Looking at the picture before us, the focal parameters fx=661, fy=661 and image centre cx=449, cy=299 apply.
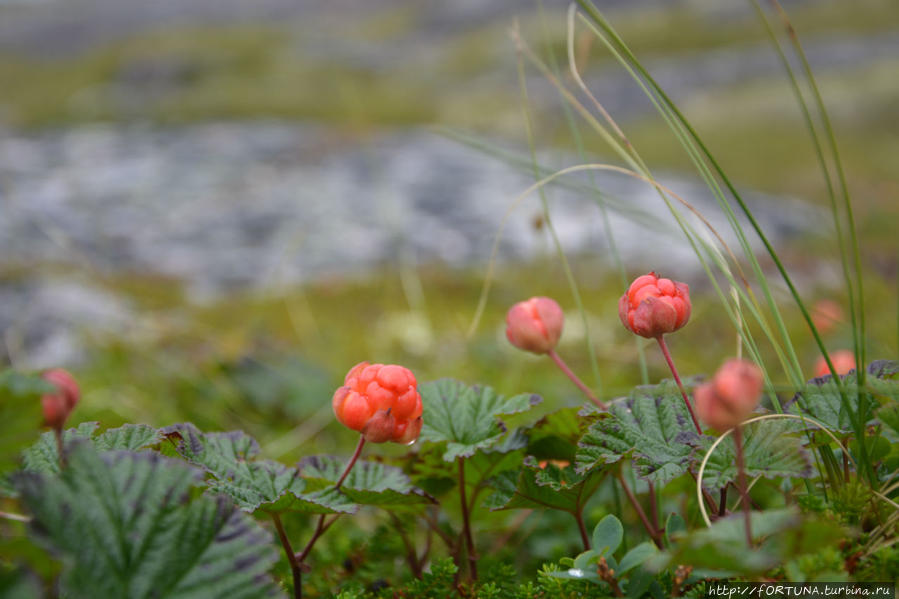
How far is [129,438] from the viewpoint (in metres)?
0.70

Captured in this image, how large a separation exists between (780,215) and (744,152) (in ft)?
20.2

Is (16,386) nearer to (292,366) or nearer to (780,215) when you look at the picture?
(292,366)

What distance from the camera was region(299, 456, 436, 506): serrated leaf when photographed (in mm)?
758

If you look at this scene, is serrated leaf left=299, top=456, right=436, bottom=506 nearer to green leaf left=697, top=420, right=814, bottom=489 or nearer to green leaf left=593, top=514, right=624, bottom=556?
green leaf left=593, top=514, right=624, bottom=556

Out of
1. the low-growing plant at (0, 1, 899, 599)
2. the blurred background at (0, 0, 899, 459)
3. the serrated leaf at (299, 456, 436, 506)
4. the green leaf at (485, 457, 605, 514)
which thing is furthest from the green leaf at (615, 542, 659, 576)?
the blurred background at (0, 0, 899, 459)

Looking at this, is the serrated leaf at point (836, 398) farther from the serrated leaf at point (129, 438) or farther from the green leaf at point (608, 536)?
the serrated leaf at point (129, 438)

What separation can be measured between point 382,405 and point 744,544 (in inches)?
15.2

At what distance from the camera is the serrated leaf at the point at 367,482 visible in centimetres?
76

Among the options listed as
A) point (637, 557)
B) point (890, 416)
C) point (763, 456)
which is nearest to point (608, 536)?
point (637, 557)

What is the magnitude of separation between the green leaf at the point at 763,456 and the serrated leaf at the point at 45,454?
62 centimetres

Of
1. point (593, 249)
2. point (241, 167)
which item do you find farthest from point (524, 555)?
point (241, 167)

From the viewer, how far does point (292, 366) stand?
2.33 meters

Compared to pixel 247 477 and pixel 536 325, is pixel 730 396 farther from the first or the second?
pixel 247 477

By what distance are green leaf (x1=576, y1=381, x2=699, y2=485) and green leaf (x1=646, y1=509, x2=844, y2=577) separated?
12 centimetres
